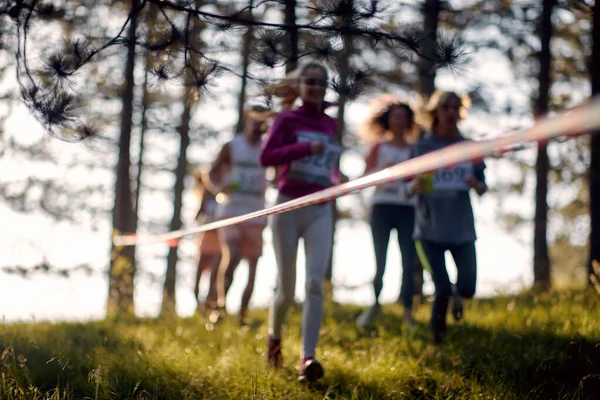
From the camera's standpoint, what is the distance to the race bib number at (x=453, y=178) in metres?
5.44

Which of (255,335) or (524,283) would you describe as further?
(524,283)

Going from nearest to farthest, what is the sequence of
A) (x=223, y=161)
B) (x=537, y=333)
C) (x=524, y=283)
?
1. (x=537, y=333)
2. (x=223, y=161)
3. (x=524, y=283)

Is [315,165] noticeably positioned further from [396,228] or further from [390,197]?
[396,228]

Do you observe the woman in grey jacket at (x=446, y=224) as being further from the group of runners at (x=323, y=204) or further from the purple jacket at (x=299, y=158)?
the purple jacket at (x=299, y=158)

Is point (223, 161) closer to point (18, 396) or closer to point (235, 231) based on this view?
point (235, 231)

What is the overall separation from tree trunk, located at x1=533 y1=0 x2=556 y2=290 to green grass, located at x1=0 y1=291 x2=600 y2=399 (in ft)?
17.0

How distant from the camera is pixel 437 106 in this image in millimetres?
5660

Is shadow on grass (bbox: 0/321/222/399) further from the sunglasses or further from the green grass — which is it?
the sunglasses

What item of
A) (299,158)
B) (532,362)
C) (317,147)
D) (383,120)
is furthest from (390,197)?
(532,362)

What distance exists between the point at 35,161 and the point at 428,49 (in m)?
12.9

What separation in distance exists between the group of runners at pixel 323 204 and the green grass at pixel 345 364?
0.82ft

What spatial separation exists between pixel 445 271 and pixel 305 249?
1322mm

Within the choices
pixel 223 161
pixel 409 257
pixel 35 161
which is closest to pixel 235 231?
pixel 223 161

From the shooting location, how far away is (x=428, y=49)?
177 inches
